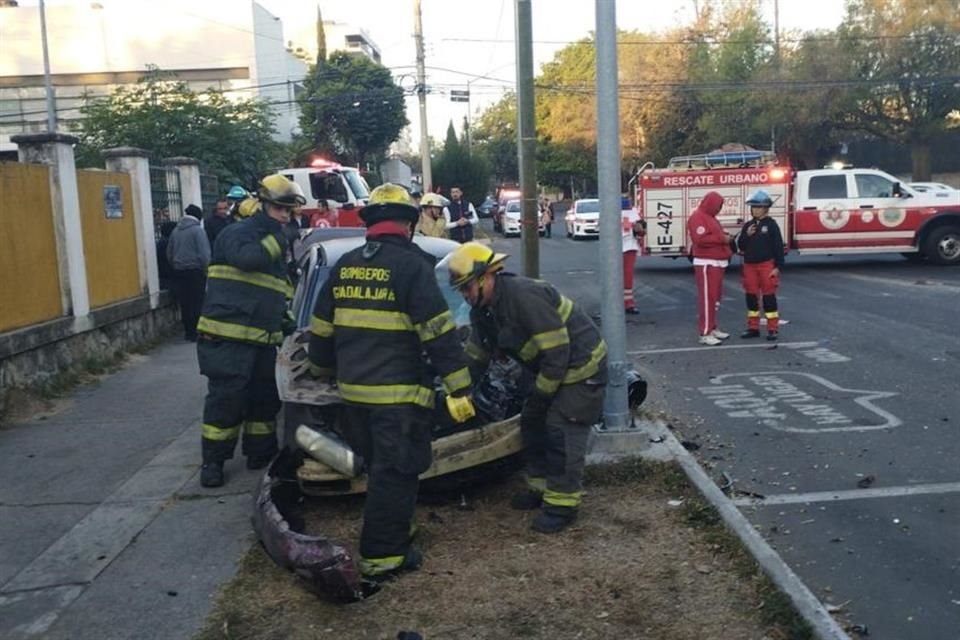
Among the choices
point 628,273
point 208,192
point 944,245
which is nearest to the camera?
point 628,273

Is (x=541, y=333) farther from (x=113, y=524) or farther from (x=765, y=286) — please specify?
(x=765, y=286)

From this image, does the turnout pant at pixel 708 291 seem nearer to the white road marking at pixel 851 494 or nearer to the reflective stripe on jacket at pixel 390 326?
the white road marking at pixel 851 494

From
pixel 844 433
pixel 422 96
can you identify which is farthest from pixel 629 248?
pixel 422 96

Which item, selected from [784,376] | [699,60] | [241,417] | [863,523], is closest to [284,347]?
[241,417]

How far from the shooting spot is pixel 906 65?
122ft

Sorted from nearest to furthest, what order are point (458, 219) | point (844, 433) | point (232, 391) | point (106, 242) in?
1. point (232, 391)
2. point (844, 433)
3. point (106, 242)
4. point (458, 219)

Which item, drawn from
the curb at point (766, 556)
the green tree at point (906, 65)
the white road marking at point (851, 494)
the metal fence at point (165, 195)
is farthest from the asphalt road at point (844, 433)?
the green tree at point (906, 65)

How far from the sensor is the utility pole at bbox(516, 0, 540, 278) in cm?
A: 1179

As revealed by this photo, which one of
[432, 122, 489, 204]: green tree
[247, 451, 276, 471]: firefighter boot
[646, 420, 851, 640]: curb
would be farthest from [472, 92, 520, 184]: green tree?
[646, 420, 851, 640]: curb

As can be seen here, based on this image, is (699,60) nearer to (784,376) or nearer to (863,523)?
(784,376)

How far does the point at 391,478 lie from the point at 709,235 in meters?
6.93

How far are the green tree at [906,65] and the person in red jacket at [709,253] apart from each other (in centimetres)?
3012

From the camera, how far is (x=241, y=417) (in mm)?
6348

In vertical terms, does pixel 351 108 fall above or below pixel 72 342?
above
